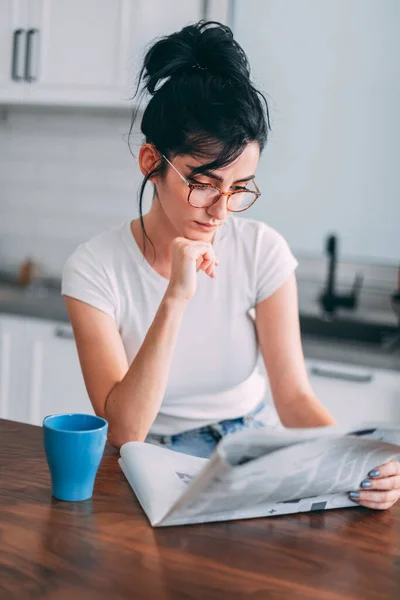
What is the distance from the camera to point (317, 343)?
95.2 inches

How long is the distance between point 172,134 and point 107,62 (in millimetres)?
1545

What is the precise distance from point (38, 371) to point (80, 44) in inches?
49.6

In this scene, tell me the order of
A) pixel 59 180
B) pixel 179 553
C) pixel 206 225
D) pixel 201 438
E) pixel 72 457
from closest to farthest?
pixel 179 553
pixel 72 457
pixel 206 225
pixel 201 438
pixel 59 180

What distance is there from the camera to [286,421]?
1568 mm

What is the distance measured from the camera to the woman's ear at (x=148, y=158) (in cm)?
150

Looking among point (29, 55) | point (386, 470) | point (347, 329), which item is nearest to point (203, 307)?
point (386, 470)

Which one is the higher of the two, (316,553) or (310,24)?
(310,24)

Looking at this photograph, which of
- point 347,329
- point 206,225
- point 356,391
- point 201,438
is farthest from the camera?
point 347,329

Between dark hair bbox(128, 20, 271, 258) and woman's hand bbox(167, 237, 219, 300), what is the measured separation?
0.15 meters

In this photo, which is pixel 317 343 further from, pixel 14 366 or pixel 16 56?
pixel 16 56

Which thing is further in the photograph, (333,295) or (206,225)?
(333,295)

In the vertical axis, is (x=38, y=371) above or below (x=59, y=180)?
below

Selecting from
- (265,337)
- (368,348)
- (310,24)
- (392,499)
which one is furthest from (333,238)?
(392,499)

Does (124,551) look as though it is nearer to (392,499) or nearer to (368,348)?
(392,499)
